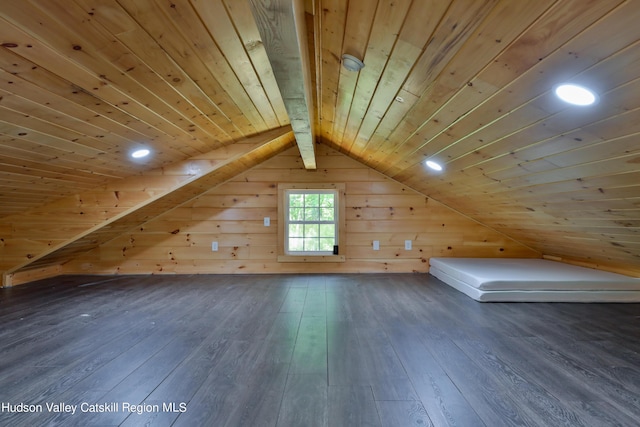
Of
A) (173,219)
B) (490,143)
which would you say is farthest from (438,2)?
(173,219)

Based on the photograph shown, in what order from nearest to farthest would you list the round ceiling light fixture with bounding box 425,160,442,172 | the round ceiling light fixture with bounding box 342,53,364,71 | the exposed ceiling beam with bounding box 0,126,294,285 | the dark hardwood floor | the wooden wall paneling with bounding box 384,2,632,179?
the wooden wall paneling with bounding box 384,2,632,179, the dark hardwood floor, the round ceiling light fixture with bounding box 342,53,364,71, the round ceiling light fixture with bounding box 425,160,442,172, the exposed ceiling beam with bounding box 0,126,294,285

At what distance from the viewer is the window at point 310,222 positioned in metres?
4.43

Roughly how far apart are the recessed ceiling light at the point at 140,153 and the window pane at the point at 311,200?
229cm

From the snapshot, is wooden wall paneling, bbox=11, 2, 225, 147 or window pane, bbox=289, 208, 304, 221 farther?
window pane, bbox=289, 208, 304, 221

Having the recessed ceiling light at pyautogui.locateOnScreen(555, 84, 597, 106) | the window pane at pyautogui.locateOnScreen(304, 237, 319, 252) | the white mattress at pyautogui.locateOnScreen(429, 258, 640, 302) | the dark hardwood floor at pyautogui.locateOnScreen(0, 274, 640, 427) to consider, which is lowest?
the dark hardwood floor at pyautogui.locateOnScreen(0, 274, 640, 427)

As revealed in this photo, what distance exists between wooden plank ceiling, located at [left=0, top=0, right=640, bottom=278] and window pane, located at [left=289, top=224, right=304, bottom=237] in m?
1.86

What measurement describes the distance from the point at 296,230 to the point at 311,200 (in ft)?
1.66

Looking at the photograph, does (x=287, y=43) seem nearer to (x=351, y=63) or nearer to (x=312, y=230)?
(x=351, y=63)

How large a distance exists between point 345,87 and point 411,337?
5.95 ft

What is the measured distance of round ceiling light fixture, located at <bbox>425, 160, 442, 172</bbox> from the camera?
9.68ft

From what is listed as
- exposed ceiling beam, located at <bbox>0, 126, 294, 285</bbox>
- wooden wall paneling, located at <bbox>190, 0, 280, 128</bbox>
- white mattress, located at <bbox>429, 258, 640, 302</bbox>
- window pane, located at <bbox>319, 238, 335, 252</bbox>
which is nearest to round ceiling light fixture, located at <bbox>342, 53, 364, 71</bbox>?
wooden wall paneling, located at <bbox>190, 0, 280, 128</bbox>

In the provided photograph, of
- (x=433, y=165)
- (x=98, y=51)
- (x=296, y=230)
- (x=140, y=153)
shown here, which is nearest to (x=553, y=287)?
(x=433, y=165)

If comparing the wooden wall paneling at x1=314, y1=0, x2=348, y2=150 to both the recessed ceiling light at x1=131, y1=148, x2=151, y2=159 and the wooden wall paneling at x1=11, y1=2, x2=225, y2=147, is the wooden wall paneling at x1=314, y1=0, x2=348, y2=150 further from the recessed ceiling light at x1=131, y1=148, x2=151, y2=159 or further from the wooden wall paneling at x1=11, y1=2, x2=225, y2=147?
the recessed ceiling light at x1=131, y1=148, x2=151, y2=159

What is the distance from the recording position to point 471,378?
1.61m
